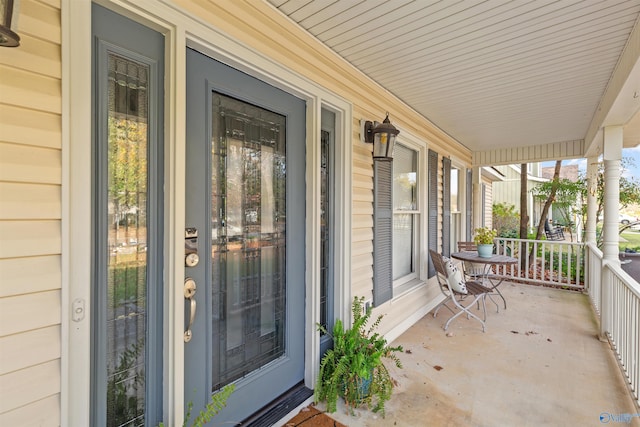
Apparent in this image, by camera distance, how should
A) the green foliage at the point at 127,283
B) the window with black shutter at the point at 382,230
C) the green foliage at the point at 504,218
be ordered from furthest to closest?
the green foliage at the point at 504,218
the window with black shutter at the point at 382,230
the green foliage at the point at 127,283

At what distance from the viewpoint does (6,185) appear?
1034mm

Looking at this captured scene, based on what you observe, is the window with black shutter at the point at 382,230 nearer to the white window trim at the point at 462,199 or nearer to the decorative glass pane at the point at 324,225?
the decorative glass pane at the point at 324,225

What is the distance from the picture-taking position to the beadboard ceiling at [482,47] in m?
1.87

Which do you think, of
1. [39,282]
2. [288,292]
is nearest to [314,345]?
[288,292]

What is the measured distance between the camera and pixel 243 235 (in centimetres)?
187

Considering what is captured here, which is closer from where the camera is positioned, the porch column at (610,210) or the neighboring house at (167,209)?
the neighboring house at (167,209)

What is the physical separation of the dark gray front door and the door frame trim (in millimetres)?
88

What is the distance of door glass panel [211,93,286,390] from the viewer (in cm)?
174

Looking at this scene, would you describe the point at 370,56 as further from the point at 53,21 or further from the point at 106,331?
the point at 106,331

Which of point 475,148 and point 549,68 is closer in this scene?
point 549,68

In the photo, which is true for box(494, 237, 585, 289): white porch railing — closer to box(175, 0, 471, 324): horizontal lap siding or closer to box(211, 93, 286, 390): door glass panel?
box(175, 0, 471, 324): horizontal lap siding

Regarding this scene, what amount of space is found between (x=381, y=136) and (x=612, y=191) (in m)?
2.72

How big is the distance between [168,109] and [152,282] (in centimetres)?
78

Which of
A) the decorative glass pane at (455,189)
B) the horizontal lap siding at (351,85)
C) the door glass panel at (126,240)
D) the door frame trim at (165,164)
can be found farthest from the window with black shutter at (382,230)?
the decorative glass pane at (455,189)
